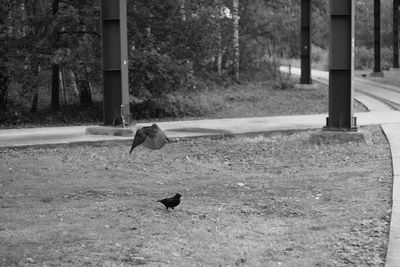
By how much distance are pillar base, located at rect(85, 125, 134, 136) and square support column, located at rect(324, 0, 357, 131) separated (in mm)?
3765

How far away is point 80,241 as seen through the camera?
6.07 m

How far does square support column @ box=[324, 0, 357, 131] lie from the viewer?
41.1ft

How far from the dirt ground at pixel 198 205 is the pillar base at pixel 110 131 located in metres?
0.92

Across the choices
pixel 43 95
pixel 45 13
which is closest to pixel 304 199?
pixel 45 13

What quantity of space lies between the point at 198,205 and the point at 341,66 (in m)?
5.92

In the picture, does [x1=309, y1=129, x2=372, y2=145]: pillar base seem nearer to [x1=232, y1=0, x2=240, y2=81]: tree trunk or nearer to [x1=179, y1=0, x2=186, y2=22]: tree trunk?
[x1=179, y1=0, x2=186, y2=22]: tree trunk

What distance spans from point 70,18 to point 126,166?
919 centimetres

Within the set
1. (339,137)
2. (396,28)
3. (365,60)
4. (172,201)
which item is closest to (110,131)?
(339,137)

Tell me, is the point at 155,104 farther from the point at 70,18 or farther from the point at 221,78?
the point at 221,78

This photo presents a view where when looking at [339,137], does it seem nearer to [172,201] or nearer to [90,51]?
[172,201]

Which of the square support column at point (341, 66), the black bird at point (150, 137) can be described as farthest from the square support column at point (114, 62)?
the black bird at point (150, 137)

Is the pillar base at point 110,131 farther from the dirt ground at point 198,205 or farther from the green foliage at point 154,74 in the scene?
the green foliage at point 154,74

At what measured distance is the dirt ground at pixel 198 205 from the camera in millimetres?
5812

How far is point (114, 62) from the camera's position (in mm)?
13648
